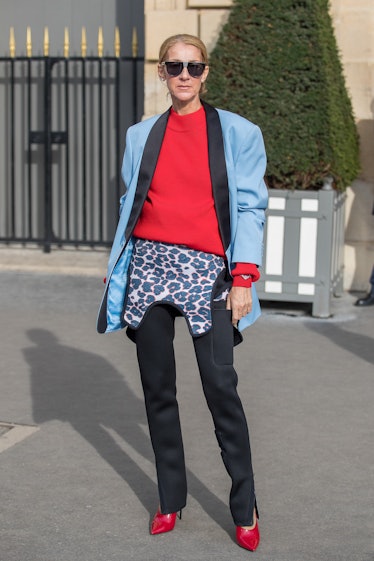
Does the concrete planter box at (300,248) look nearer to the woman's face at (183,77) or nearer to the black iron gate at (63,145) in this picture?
the black iron gate at (63,145)

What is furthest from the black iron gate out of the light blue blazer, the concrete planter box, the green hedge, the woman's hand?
the woman's hand

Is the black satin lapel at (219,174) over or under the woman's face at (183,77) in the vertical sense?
under

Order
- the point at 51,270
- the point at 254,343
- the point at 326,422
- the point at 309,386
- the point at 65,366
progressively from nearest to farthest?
1. the point at 326,422
2. the point at 309,386
3. the point at 65,366
4. the point at 254,343
5. the point at 51,270

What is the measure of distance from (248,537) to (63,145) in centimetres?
798

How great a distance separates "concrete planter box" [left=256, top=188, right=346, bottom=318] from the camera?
30.8ft

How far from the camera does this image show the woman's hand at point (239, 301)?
4.49 meters

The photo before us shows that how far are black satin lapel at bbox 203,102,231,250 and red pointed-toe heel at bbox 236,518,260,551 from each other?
1048mm

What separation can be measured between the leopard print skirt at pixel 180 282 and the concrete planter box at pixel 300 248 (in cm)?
487

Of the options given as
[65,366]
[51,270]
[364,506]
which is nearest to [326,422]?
[364,506]

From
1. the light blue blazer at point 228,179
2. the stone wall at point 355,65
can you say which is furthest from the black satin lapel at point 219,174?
the stone wall at point 355,65

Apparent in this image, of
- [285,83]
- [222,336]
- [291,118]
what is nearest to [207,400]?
[222,336]

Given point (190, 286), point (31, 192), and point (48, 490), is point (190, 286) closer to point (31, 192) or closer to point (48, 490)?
point (48, 490)

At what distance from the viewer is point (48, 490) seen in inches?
205

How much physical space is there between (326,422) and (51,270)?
17.3ft
